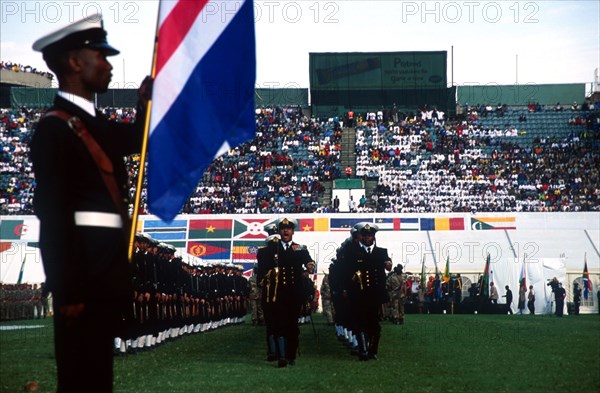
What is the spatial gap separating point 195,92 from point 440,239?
3872 cm

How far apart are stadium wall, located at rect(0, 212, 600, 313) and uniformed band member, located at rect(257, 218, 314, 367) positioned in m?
26.9

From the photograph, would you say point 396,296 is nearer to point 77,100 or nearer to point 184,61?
point 184,61

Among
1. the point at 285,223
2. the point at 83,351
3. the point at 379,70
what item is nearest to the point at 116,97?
the point at 379,70

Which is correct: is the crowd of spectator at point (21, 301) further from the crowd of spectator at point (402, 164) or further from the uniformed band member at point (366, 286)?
the uniformed band member at point (366, 286)

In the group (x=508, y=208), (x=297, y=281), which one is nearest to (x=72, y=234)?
(x=297, y=281)

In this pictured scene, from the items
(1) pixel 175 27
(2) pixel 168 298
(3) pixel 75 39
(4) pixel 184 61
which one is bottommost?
(2) pixel 168 298

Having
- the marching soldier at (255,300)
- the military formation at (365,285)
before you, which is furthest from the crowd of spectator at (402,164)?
the military formation at (365,285)

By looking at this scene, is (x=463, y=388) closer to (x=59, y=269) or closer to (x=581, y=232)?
(x=59, y=269)

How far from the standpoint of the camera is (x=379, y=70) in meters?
70.8

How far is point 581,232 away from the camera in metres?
44.9

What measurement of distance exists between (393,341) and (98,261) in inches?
636

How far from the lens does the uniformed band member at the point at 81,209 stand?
451 centimetres

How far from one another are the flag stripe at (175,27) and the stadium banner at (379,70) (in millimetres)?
64124

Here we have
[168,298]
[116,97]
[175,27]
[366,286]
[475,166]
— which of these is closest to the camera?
[175,27]
